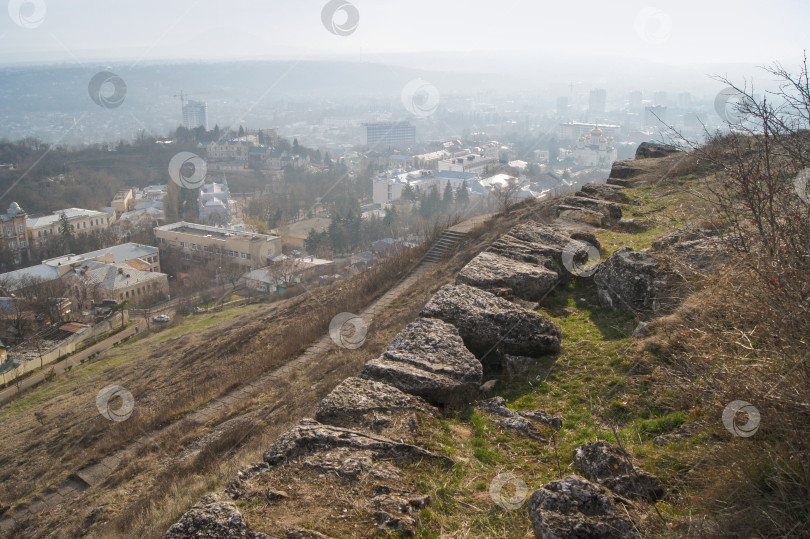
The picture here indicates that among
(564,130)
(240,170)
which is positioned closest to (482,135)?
(564,130)

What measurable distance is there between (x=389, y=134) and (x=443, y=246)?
71.4 meters

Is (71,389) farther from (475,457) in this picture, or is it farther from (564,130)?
(564,130)

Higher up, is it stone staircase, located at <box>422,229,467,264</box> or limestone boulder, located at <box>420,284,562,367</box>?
limestone boulder, located at <box>420,284,562,367</box>

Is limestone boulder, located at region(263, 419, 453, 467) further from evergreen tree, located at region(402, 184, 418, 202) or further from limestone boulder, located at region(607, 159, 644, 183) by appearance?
evergreen tree, located at region(402, 184, 418, 202)

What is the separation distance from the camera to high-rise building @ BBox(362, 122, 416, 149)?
81.2 meters

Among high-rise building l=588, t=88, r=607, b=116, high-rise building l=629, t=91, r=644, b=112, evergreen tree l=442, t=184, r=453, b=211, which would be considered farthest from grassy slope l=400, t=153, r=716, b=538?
high-rise building l=588, t=88, r=607, b=116

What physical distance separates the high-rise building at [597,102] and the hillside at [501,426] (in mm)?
88300

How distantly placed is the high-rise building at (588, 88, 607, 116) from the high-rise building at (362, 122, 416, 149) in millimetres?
30096

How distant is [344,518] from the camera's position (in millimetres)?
2162

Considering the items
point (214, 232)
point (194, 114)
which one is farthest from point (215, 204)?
point (194, 114)

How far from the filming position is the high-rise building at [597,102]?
288 feet

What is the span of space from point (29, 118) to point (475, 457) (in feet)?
303

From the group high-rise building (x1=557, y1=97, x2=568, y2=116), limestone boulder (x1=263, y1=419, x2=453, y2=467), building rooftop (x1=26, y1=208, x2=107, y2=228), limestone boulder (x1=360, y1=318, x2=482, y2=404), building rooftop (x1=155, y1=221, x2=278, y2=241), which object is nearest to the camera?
limestone boulder (x1=263, y1=419, x2=453, y2=467)

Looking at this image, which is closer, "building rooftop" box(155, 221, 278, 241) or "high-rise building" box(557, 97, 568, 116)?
"building rooftop" box(155, 221, 278, 241)
